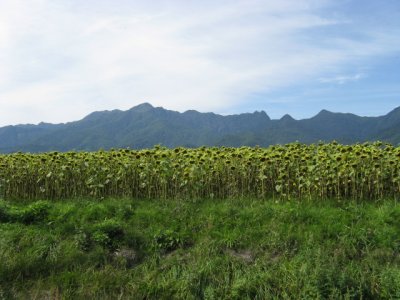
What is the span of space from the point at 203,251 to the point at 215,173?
445cm

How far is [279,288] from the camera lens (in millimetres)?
8508

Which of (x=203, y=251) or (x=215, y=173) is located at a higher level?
(x=215, y=173)

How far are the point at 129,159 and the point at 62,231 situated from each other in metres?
4.22

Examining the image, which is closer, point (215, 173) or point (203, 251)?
point (203, 251)

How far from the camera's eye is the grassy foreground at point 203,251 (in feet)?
28.1

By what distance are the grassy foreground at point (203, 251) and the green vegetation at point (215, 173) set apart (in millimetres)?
989

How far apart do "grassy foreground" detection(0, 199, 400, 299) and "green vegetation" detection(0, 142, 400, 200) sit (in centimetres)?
99

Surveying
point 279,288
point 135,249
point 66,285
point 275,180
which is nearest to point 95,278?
point 66,285

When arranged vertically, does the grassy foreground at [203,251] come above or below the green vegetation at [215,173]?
below

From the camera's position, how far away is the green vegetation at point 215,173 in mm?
12961

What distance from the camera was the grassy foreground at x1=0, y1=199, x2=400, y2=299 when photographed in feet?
28.1

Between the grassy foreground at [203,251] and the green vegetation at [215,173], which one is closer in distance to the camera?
the grassy foreground at [203,251]

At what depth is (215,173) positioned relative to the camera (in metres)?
14.4

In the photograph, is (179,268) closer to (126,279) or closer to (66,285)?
(126,279)
